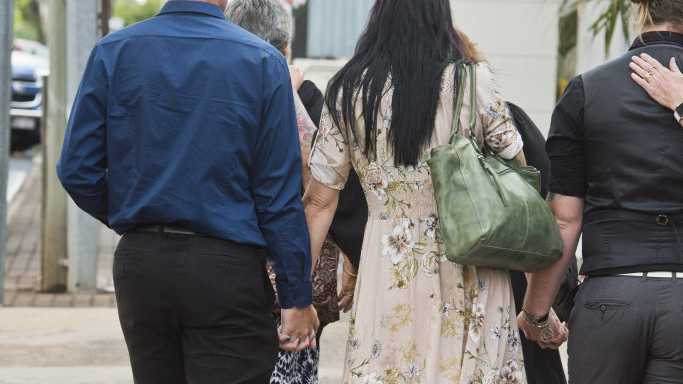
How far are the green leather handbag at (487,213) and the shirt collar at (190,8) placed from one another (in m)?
0.75

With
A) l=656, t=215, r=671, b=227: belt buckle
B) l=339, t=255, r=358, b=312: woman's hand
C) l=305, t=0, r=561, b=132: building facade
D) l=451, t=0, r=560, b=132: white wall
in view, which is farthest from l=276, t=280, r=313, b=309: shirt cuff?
l=451, t=0, r=560, b=132: white wall

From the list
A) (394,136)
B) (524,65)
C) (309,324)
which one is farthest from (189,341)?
(524,65)

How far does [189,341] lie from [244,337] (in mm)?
153

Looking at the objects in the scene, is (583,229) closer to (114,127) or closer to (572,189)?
(572,189)

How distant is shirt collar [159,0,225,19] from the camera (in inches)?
146

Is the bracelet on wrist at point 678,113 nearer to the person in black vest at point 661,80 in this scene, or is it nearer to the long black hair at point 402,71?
the person in black vest at point 661,80

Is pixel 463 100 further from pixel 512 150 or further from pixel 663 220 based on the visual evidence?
pixel 663 220

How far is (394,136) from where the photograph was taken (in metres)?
3.87

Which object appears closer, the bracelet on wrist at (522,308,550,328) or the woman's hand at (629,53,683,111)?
the woman's hand at (629,53,683,111)

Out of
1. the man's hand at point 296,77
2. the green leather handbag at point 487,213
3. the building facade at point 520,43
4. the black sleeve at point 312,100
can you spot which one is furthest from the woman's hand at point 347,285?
the building facade at point 520,43

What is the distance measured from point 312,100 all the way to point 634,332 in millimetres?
1816

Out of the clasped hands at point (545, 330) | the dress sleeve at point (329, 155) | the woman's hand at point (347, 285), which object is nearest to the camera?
the dress sleeve at point (329, 155)

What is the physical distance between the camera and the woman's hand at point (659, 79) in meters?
3.60

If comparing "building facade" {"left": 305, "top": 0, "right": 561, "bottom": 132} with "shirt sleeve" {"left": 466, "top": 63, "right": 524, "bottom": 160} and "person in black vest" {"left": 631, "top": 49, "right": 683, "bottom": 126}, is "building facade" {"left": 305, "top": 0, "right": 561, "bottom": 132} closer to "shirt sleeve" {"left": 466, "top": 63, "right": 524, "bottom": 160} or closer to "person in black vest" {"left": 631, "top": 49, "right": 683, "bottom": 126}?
"shirt sleeve" {"left": 466, "top": 63, "right": 524, "bottom": 160}
